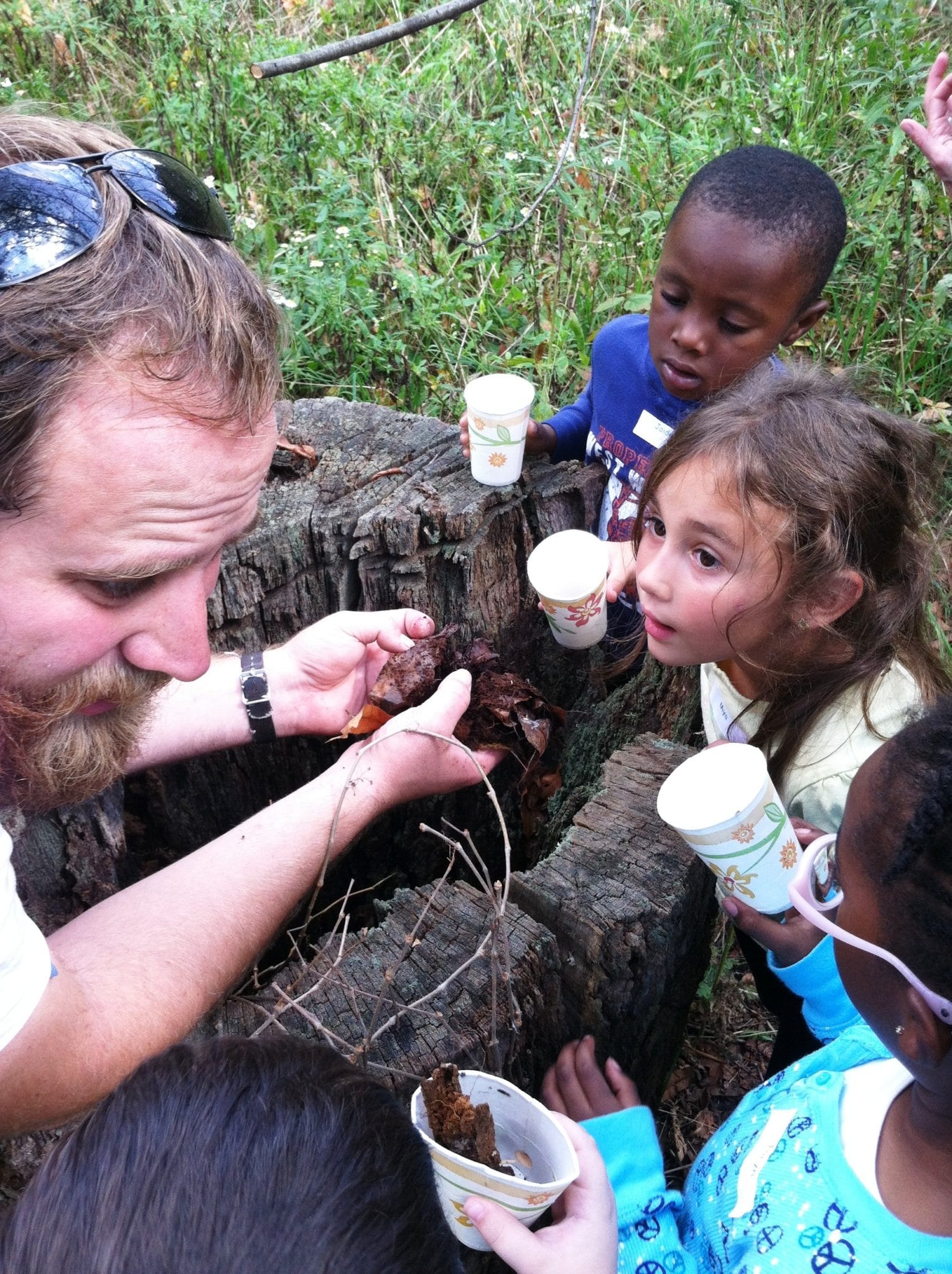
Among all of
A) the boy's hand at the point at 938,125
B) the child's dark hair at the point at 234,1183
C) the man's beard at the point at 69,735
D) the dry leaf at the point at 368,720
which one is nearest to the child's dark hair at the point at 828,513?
the dry leaf at the point at 368,720

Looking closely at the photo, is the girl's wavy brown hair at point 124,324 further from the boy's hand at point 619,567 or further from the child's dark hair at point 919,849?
the boy's hand at point 619,567

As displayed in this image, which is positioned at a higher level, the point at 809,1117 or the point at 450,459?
the point at 450,459

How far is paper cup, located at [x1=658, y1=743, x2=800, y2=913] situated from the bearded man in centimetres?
81

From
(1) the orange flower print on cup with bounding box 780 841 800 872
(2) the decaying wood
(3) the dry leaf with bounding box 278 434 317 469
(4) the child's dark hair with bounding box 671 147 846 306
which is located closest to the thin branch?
(4) the child's dark hair with bounding box 671 147 846 306

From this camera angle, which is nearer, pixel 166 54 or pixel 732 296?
pixel 732 296

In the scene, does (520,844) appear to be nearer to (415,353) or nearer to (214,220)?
(214,220)

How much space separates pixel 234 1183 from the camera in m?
0.89

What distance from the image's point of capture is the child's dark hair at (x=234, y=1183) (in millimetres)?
859

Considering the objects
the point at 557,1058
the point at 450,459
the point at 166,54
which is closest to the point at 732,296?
the point at 450,459

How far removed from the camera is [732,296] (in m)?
3.06

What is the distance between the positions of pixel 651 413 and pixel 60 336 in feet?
7.36

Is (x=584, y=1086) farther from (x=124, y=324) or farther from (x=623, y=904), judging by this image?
(x=124, y=324)

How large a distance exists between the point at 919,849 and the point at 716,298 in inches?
91.2

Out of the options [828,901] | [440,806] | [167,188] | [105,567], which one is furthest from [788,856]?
[167,188]
